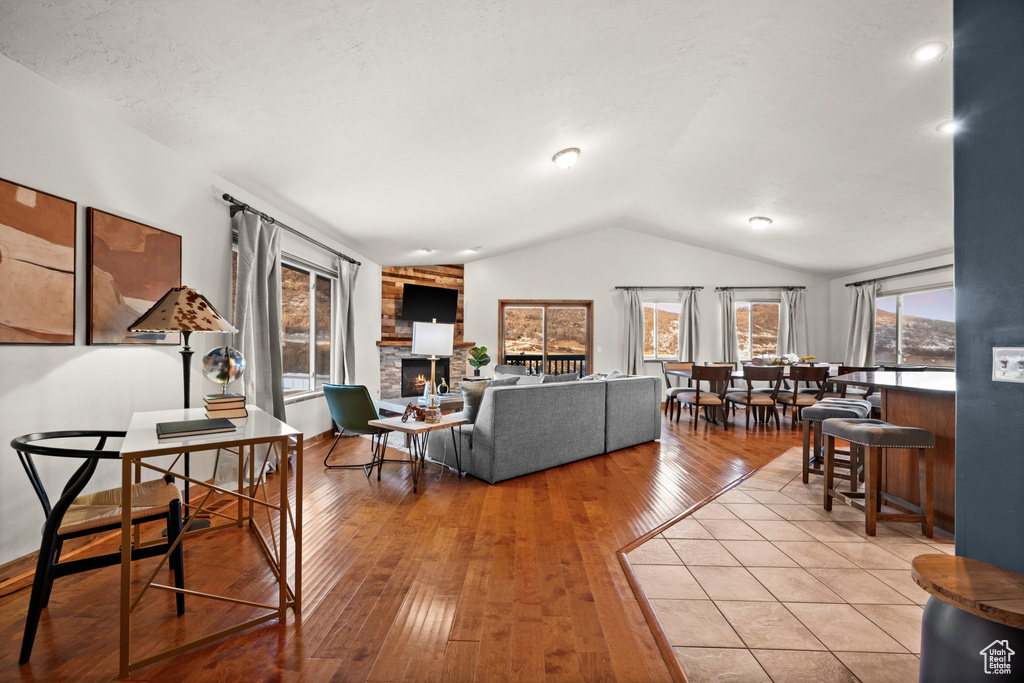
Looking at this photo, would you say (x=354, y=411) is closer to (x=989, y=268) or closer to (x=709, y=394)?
(x=989, y=268)

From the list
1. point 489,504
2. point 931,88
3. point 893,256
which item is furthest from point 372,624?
point 893,256

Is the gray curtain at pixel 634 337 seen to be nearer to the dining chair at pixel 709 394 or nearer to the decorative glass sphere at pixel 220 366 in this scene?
the dining chair at pixel 709 394

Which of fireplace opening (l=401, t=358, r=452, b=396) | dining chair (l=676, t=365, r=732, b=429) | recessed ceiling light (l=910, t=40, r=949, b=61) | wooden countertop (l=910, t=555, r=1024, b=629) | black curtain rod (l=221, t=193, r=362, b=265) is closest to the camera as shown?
wooden countertop (l=910, t=555, r=1024, b=629)

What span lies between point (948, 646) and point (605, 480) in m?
2.72

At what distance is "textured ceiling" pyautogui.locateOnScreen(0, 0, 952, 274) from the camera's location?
2.14 meters

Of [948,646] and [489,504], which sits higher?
[948,646]

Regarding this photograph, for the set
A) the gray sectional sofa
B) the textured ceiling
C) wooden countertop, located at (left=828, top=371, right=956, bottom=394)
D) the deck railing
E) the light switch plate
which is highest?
the textured ceiling

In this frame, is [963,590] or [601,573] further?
[601,573]

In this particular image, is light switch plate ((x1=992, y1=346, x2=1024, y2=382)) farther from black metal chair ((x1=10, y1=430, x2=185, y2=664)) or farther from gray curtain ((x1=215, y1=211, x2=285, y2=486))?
gray curtain ((x1=215, y1=211, x2=285, y2=486))


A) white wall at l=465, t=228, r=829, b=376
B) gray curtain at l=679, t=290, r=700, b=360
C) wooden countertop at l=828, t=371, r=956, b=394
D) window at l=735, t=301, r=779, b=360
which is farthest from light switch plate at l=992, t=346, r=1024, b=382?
window at l=735, t=301, r=779, b=360

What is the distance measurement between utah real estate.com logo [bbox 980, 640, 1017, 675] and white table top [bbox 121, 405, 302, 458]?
6.31 ft

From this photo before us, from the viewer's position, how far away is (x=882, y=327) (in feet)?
24.4

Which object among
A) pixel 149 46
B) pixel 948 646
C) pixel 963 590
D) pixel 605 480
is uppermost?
pixel 149 46

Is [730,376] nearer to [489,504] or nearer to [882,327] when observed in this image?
[882,327]
